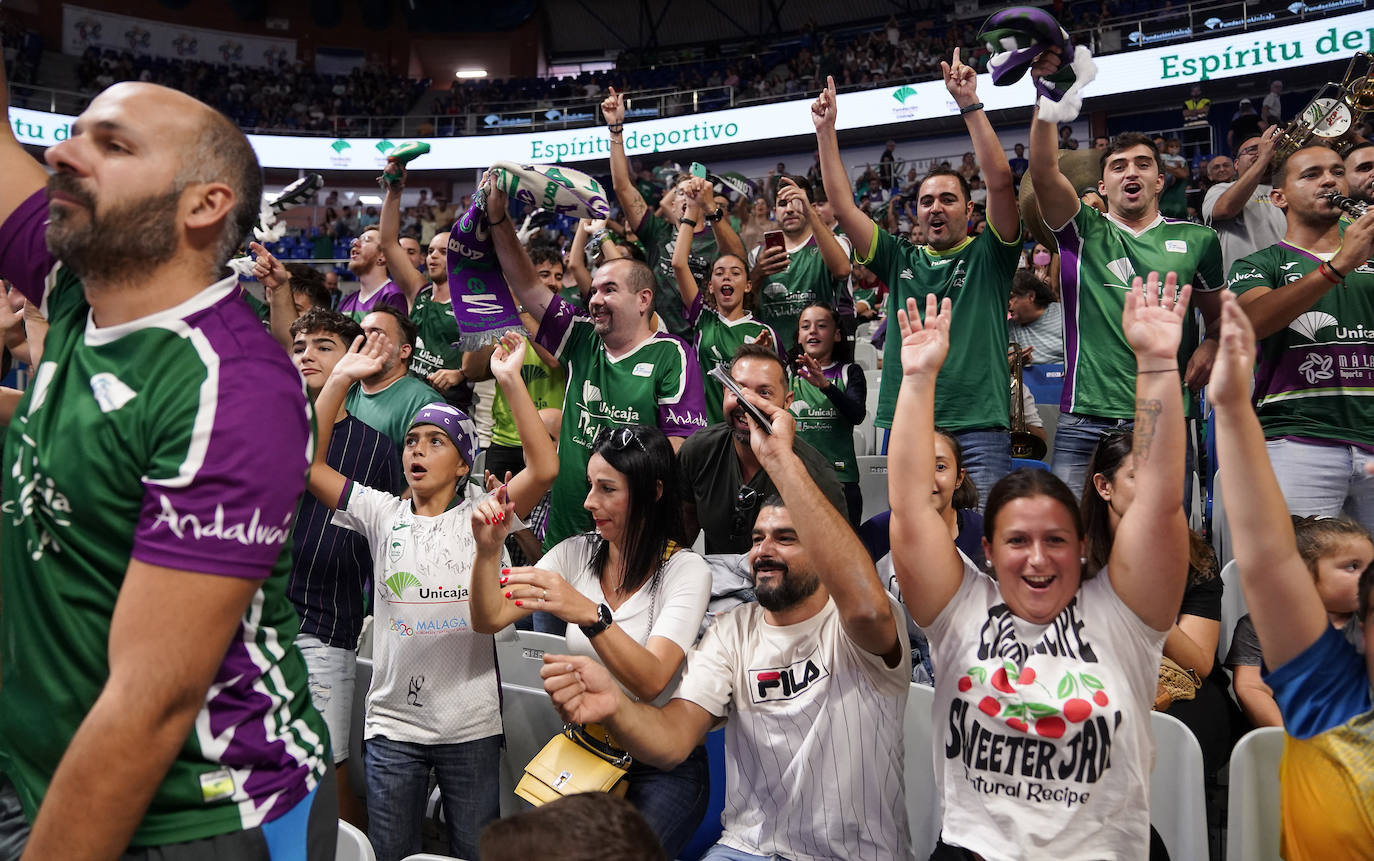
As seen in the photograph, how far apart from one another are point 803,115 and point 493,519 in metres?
16.8

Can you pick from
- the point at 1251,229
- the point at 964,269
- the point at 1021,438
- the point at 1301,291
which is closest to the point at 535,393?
the point at 964,269

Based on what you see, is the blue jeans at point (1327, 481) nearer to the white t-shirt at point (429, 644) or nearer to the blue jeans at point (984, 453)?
the blue jeans at point (984, 453)

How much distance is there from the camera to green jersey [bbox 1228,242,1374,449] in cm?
322

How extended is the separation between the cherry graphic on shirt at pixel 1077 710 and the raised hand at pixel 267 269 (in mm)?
2889

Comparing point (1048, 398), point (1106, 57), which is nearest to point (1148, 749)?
point (1048, 398)

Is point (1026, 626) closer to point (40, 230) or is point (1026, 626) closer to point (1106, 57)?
point (40, 230)

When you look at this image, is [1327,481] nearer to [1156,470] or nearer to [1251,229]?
[1251,229]

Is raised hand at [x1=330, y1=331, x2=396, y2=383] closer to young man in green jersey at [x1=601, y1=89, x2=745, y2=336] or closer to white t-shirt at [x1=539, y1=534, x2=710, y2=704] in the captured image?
white t-shirt at [x1=539, y1=534, x2=710, y2=704]

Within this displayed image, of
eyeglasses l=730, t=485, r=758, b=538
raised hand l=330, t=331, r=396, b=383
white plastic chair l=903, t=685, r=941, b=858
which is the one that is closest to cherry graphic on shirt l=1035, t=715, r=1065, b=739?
white plastic chair l=903, t=685, r=941, b=858

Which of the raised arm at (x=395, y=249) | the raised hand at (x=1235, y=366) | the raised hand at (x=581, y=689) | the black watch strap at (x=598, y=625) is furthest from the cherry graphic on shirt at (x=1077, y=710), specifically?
the raised arm at (x=395, y=249)

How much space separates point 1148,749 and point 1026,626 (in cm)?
31

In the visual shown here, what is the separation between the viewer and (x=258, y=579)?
1.18m

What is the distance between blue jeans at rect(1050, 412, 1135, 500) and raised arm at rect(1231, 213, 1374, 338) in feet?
1.65

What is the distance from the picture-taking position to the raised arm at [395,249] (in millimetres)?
4617
